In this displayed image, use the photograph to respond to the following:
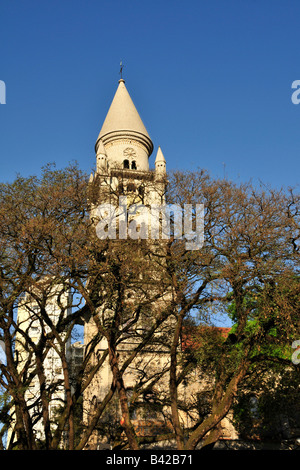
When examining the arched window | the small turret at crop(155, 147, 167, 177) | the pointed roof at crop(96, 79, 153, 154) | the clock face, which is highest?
the pointed roof at crop(96, 79, 153, 154)

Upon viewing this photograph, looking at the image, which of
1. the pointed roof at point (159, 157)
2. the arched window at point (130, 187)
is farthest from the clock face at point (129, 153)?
the arched window at point (130, 187)

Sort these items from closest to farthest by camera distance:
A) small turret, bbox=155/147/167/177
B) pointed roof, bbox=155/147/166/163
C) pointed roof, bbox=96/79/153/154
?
small turret, bbox=155/147/167/177 < pointed roof, bbox=155/147/166/163 < pointed roof, bbox=96/79/153/154

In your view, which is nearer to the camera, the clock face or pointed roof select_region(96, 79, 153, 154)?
the clock face

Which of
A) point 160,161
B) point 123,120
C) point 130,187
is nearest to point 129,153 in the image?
point 160,161

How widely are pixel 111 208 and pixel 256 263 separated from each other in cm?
632

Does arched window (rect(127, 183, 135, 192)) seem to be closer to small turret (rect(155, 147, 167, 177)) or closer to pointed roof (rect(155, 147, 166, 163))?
small turret (rect(155, 147, 167, 177))

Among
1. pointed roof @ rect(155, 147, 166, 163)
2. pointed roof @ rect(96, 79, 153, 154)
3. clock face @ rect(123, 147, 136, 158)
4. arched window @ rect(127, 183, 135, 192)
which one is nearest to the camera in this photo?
arched window @ rect(127, 183, 135, 192)

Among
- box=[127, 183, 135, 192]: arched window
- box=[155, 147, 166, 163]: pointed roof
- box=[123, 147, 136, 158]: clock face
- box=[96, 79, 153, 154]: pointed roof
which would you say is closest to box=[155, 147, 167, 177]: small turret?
box=[155, 147, 166, 163]: pointed roof

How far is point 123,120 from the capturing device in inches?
1811

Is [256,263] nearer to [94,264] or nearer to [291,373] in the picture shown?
[94,264]

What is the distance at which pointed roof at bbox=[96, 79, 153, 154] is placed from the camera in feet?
149

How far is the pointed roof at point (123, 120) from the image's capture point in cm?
4541

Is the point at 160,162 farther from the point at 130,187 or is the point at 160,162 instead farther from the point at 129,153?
the point at 130,187
